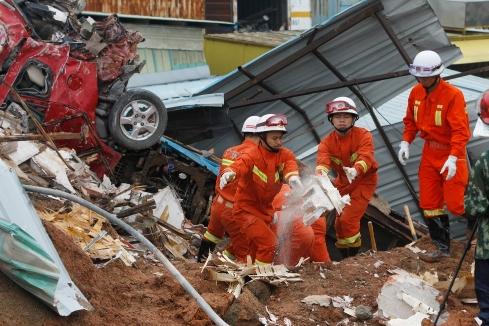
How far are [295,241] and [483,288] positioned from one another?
292cm

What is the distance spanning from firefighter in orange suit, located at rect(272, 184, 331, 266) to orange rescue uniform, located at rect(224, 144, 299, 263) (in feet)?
1.13

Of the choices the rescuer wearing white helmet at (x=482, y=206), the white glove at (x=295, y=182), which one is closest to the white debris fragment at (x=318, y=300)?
the white glove at (x=295, y=182)

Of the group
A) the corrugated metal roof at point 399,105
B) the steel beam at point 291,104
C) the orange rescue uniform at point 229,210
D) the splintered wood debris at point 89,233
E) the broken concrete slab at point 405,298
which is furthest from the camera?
the corrugated metal roof at point 399,105

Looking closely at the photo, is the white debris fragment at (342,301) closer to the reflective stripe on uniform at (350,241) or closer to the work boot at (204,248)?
the reflective stripe on uniform at (350,241)

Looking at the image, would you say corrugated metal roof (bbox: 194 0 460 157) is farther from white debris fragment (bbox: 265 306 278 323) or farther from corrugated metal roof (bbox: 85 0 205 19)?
corrugated metal roof (bbox: 85 0 205 19)

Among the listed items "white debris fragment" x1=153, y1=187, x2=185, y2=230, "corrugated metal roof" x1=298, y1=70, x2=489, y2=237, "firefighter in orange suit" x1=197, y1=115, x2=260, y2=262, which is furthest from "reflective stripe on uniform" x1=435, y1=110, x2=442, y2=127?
A: "corrugated metal roof" x1=298, y1=70, x2=489, y2=237

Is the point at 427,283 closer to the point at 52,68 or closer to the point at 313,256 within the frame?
the point at 313,256

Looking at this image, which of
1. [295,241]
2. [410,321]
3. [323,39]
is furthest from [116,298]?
[323,39]

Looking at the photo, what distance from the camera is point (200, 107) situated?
40.2ft

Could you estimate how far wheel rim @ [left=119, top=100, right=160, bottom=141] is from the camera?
1097cm

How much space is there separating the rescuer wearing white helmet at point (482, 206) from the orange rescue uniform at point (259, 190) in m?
2.28

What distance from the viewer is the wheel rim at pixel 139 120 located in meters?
11.0

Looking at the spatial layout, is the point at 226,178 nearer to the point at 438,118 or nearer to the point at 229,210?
the point at 229,210

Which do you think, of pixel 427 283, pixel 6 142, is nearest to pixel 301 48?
pixel 6 142
